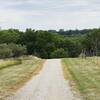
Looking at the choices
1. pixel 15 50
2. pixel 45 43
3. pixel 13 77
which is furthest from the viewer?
pixel 45 43

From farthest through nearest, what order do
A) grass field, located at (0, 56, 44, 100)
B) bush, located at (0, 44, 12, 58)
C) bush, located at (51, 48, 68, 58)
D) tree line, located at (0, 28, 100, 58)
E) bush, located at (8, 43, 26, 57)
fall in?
bush, located at (51, 48, 68, 58) < tree line, located at (0, 28, 100, 58) < bush, located at (8, 43, 26, 57) < bush, located at (0, 44, 12, 58) < grass field, located at (0, 56, 44, 100)

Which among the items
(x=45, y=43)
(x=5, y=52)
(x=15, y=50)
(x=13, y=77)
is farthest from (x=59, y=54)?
(x=13, y=77)

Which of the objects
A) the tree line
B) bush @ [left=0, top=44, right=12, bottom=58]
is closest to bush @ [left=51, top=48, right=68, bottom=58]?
the tree line

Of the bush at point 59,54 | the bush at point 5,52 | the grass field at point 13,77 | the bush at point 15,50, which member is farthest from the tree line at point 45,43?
the grass field at point 13,77

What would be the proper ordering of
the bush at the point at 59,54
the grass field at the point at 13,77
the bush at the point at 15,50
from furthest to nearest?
the bush at the point at 59,54
the bush at the point at 15,50
the grass field at the point at 13,77

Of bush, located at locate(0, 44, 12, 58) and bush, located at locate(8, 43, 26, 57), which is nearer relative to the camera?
bush, located at locate(0, 44, 12, 58)

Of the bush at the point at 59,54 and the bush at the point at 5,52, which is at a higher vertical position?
the bush at the point at 5,52

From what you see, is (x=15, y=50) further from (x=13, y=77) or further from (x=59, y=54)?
(x=13, y=77)

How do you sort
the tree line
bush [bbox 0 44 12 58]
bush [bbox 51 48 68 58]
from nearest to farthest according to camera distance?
bush [bbox 0 44 12 58], the tree line, bush [bbox 51 48 68 58]

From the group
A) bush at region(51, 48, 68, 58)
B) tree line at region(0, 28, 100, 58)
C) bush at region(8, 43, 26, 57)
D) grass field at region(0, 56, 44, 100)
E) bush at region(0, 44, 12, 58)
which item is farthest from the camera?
bush at region(51, 48, 68, 58)

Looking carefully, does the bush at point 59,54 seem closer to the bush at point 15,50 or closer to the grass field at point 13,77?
the bush at point 15,50

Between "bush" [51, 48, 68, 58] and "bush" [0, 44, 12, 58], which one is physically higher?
"bush" [0, 44, 12, 58]

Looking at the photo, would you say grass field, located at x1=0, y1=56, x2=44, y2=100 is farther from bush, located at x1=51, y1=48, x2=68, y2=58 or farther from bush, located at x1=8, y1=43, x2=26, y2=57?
bush, located at x1=51, y1=48, x2=68, y2=58

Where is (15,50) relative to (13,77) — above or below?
below
